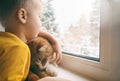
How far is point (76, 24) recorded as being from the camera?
0.91m

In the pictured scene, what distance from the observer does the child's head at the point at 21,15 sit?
65 centimetres

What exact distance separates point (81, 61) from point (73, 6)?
0.26 m

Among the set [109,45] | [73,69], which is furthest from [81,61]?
[109,45]

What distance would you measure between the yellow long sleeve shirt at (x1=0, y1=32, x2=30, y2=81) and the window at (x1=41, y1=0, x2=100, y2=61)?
1.01 ft

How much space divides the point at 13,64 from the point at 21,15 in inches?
6.7

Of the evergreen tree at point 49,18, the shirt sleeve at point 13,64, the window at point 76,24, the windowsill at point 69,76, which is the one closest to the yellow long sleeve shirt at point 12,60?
the shirt sleeve at point 13,64

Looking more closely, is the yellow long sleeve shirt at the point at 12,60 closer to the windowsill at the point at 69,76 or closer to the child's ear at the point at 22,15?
the child's ear at the point at 22,15

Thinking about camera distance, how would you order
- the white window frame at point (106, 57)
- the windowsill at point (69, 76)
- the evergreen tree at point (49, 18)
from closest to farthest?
the white window frame at point (106, 57) → the windowsill at point (69, 76) → the evergreen tree at point (49, 18)

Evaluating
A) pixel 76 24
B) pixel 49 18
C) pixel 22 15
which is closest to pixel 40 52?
pixel 22 15

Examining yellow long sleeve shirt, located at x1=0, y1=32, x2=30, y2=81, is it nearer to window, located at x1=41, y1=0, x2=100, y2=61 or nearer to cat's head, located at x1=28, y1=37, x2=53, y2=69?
cat's head, located at x1=28, y1=37, x2=53, y2=69

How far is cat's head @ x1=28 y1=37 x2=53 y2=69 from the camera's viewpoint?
70 centimetres

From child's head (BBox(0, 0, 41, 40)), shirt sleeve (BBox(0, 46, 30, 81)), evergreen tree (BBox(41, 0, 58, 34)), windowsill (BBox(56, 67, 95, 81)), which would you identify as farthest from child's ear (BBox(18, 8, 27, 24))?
evergreen tree (BBox(41, 0, 58, 34))

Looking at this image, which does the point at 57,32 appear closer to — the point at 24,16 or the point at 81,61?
the point at 81,61

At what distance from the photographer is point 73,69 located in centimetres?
91
